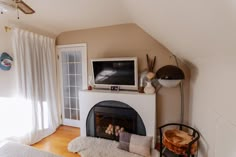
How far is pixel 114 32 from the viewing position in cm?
300

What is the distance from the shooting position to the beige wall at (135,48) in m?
2.71

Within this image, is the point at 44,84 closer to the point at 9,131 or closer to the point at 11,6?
the point at 9,131

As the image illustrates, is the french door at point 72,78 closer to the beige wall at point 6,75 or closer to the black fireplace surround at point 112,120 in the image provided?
the black fireplace surround at point 112,120

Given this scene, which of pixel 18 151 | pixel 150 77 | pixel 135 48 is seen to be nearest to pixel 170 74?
pixel 150 77

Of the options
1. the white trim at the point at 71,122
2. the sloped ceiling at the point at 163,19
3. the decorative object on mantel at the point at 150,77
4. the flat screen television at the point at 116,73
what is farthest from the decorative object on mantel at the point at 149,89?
the white trim at the point at 71,122

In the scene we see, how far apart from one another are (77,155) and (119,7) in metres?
2.57

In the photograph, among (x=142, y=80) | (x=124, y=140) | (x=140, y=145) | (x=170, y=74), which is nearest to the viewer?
(x=170, y=74)

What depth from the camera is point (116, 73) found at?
2.81 m

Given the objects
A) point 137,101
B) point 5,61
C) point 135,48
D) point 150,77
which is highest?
point 135,48

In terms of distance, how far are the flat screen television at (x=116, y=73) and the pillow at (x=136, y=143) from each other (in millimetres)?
886

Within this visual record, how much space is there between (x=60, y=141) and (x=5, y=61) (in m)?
1.80

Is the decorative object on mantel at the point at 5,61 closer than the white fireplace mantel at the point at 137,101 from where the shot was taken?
Yes

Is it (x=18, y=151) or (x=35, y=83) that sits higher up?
(x=35, y=83)

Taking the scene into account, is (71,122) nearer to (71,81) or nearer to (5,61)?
(71,81)
